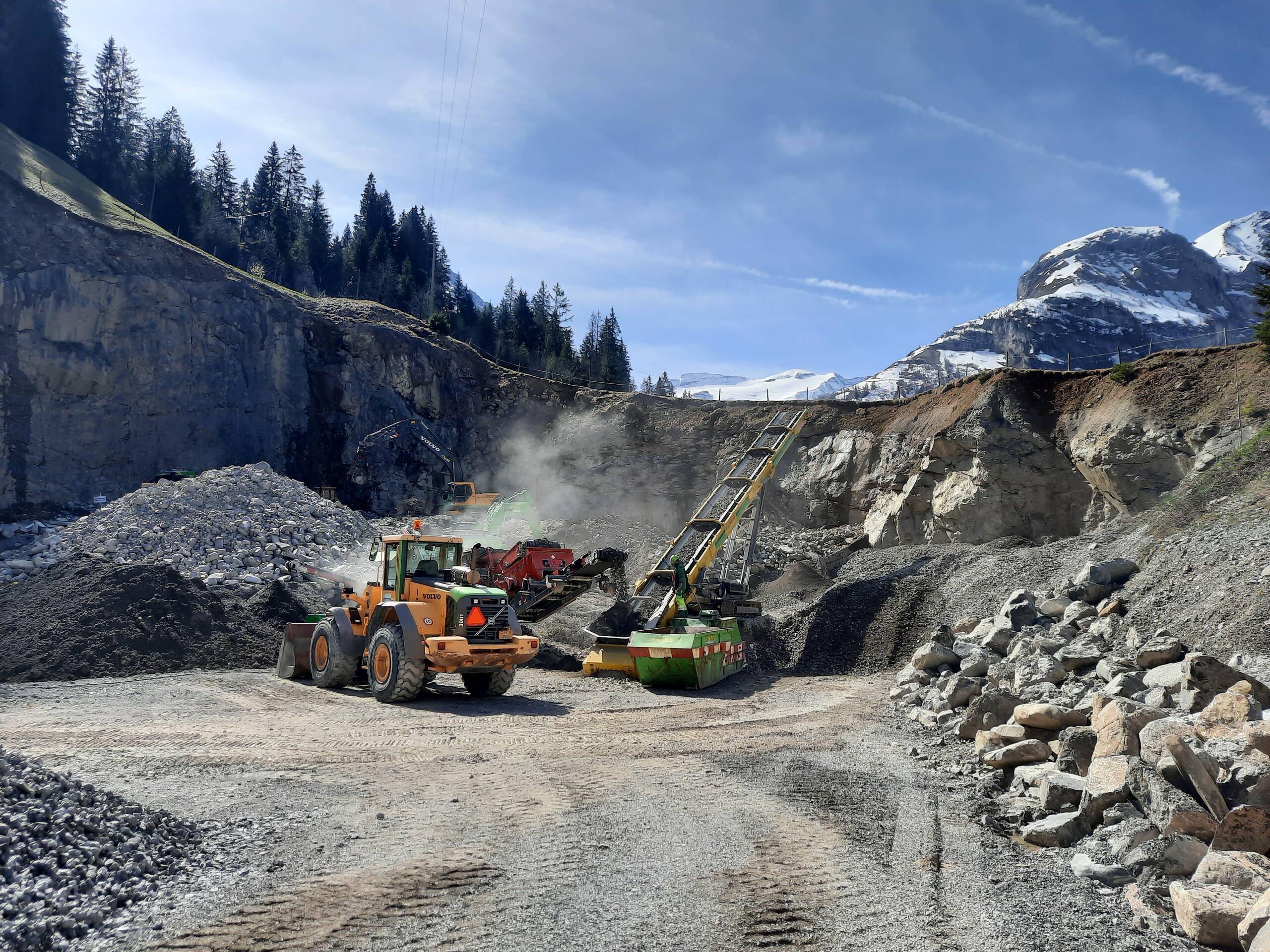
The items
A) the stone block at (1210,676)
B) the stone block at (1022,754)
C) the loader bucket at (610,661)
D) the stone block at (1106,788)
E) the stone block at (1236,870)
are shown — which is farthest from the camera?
the loader bucket at (610,661)

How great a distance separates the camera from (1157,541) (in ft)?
41.3

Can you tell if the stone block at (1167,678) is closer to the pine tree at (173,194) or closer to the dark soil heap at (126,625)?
the dark soil heap at (126,625)

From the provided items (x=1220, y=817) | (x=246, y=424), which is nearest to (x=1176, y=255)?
(x=246, y=424)

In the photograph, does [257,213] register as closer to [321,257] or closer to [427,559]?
[321,257]

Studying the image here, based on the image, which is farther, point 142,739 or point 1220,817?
point 142,739

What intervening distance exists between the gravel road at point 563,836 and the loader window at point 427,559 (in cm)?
260

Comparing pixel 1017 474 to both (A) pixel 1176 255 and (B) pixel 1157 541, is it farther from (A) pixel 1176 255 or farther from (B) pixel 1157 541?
(A) pixel 1176 255

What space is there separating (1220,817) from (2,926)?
21.9 feet

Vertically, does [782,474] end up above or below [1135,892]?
above

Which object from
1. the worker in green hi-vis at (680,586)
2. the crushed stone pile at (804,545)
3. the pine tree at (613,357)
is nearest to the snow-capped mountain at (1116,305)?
the pine tree at (613,357)

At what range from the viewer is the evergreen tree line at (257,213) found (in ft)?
186

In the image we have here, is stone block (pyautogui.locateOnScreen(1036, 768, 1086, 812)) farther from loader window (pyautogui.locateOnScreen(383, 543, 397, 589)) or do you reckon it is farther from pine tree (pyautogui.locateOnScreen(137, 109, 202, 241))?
pine tree (pyautogui.locateOnScreen(137, 109, 202, 241))

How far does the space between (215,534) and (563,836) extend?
18.2m

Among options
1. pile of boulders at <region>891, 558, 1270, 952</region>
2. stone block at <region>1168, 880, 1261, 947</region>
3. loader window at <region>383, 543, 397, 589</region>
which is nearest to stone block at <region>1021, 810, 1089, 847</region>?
pile of boulders at <region>891, 558, 1270, 952</region>
